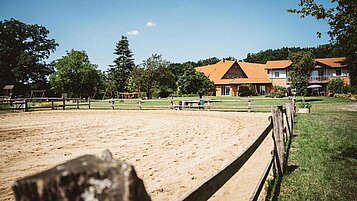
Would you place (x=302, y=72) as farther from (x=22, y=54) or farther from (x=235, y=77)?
(x=22, y=54)

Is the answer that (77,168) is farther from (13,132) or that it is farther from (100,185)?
(13,132)

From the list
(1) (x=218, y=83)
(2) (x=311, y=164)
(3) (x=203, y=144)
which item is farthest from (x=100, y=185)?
(1) (x=218, y=83)

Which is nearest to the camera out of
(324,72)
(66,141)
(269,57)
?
(66,141)

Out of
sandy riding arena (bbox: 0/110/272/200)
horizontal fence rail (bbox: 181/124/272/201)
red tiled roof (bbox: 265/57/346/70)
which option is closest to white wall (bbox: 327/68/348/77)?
red tiled roof (bbox: 265/57/346/70)

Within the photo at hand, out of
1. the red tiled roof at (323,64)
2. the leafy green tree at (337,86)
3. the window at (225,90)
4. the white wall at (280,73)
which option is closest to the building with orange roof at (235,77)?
the window at (225,90)

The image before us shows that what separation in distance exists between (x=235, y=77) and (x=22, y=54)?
51063 millimetres

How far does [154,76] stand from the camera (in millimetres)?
47812

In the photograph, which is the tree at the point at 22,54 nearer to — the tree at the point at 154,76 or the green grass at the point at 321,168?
the tree at the point at 154,76

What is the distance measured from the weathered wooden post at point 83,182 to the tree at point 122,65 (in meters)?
74.0

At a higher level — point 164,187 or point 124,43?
point 124,43

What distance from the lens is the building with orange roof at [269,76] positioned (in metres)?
52.4

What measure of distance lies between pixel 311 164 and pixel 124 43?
8028cm

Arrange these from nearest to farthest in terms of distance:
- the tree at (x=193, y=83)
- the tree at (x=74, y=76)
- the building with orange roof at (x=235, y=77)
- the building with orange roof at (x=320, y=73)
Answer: the tree at (x=193, y=83) → the building with orange roof at (x=320, y=73) → the building with orange roof at (x=235, y=77) → the tree at (x=74, y=76)

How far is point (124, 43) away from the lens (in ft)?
267
